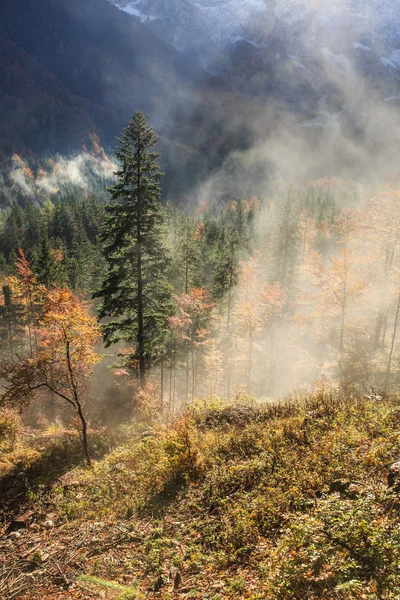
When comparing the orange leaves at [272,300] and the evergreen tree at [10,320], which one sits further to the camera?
the evergreen tree at [10,320]

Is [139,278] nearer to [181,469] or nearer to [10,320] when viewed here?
[181,469]

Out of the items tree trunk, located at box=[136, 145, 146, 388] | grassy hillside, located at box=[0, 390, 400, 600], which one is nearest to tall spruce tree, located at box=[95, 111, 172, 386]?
tree trunk, located at box=[136, 145, 146, 388]

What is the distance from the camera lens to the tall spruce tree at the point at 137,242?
17.8 meters

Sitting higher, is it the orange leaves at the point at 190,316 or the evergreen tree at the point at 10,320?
the orange leaves at the point at 190,316

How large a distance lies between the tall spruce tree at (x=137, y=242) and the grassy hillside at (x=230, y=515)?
9.38 m

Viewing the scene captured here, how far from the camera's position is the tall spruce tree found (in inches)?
699

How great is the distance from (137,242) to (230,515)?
15.0 meters

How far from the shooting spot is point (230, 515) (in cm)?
684

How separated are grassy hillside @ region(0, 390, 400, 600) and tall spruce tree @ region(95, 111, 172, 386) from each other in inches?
369

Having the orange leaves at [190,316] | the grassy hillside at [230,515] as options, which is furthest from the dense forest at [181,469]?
the orange leaves at [190,316]

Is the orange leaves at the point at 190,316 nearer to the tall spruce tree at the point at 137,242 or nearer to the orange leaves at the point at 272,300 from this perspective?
the tall spruce tree at the point at 137,242

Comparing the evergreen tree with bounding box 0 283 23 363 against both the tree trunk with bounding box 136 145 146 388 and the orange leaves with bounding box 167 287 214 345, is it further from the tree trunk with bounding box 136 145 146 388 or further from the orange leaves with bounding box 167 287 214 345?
the tree trunk with bounding box 136 145 146 388

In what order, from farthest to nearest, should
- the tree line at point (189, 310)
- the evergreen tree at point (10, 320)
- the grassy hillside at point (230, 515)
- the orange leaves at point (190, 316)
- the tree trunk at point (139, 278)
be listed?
the evergreen tree at point (10, 320) < the orange leaves at point (190, 316) < the tree trunk at point (139, 278) < the tree line at point (189, 310) < the grassy hillside at point (230, 515)

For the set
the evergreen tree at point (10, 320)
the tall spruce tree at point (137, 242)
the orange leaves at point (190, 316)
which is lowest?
the evergreen tree at point (10, 320)
